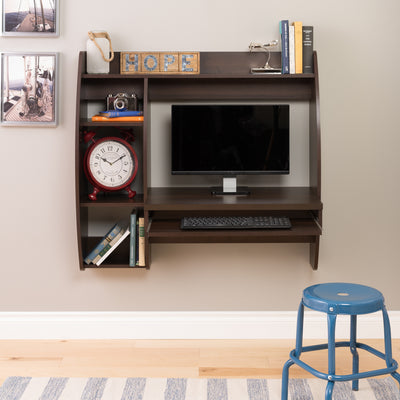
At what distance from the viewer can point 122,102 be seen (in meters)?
2.68

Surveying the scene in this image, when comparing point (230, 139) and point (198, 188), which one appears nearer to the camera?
point (230, 139)

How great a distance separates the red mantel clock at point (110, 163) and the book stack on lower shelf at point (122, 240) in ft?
0.65

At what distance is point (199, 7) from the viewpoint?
9.06 feet

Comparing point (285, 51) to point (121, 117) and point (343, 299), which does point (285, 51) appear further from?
point (343, 299)

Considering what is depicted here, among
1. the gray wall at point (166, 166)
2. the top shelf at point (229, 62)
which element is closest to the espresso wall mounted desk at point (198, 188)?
the top shelf at point (229, 62)

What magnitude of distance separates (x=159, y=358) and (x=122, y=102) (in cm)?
135

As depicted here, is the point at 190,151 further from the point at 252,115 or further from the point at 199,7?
the point at 199,7

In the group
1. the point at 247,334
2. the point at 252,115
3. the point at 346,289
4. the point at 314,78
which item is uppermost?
the point at 314,78

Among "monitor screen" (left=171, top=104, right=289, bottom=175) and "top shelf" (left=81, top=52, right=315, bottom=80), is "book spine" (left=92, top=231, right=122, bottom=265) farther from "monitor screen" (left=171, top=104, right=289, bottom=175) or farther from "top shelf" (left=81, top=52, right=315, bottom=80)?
"top shelf" (left=81, top=52, right=315, bottom=80)

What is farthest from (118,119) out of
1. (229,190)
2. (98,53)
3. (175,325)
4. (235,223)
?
(175,325)

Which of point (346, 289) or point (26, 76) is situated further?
point (26, 76)

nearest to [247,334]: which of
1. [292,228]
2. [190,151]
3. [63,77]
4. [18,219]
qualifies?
[292,228]

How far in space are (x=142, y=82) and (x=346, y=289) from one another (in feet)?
4.89

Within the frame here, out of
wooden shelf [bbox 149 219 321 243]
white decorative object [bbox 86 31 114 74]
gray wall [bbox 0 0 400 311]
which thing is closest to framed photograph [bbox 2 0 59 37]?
gray wall [bbox 0 0 400 311]
